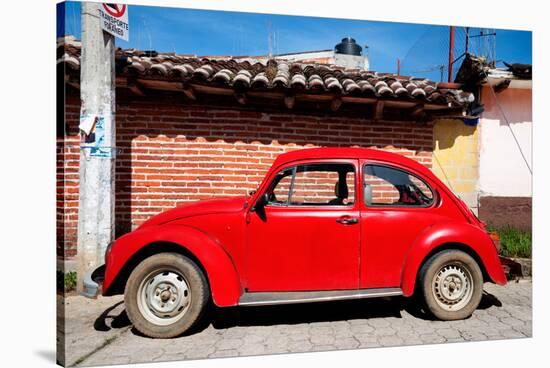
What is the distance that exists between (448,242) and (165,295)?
8.32 ft

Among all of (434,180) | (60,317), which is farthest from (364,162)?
(60,317)

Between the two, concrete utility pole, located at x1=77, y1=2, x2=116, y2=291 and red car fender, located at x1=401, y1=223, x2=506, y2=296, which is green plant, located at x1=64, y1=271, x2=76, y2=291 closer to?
concrete utility pole, located at x1=77, y1=2, x2=116, y2=291

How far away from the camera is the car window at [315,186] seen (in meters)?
3.42

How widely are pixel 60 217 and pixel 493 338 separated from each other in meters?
3.99

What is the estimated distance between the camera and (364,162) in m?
3.52

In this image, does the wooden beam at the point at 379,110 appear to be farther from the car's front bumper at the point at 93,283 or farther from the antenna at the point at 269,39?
the car's front bumper at the point at 93,283

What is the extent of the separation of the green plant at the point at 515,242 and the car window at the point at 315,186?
2.03 metres

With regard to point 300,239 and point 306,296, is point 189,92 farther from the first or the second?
point 306,296

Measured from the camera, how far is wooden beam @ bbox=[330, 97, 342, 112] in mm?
4305

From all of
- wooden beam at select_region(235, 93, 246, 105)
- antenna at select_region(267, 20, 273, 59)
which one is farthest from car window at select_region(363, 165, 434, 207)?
antenna at select_region(267, 20, 273, 59)

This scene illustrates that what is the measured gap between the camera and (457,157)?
4723 mm

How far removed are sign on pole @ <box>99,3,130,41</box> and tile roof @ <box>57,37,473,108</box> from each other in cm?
22

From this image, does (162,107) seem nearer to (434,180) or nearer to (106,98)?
(106,98)

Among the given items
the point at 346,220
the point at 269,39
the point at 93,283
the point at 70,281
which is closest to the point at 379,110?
the point at 269,39
